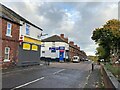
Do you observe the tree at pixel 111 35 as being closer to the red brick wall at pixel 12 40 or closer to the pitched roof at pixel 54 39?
the red brick wall at pixel 12 40

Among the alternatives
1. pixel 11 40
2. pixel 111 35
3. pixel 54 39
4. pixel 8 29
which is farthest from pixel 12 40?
pixel 54 39

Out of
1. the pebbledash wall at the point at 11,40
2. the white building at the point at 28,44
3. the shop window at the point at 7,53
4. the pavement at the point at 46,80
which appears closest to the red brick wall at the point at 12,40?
the pebbledash wall at the point at 11,40

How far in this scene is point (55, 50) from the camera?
237ft

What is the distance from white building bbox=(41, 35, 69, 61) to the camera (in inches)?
2840

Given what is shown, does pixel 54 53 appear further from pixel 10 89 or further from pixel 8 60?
pixel 10 89

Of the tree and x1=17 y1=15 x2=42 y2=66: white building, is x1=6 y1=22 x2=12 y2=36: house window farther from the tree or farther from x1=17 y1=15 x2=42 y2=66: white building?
the tree

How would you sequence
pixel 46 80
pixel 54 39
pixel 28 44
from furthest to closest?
pixel 54 39
pixel 28 44
pixel 46 80

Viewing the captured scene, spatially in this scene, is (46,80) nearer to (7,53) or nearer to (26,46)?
(7,53)

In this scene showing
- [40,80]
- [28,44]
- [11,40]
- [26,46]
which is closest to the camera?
[40,80]

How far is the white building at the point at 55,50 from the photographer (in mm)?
72125

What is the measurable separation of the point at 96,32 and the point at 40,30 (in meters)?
15.2

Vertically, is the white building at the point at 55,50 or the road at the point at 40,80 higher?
the white building at the point at 55,50

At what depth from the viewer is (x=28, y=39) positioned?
3403 cm

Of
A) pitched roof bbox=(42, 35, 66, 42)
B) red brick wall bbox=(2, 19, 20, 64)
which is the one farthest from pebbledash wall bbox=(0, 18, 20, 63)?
pitched roof bbox=(42, 35, 66, 42)
